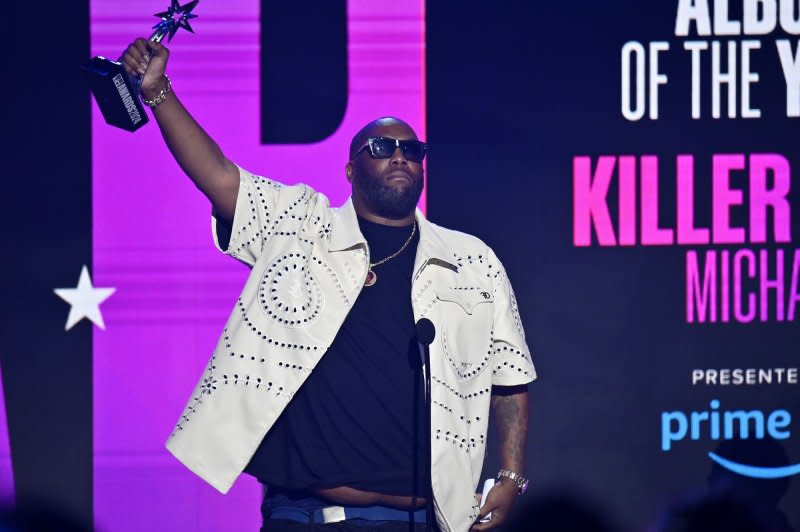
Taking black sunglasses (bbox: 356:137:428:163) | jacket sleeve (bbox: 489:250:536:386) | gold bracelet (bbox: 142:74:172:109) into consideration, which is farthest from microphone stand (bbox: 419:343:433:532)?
gold bracelet (bbox: 142:74:172:109)

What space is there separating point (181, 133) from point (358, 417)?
0.93m

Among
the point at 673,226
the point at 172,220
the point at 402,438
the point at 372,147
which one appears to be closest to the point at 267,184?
the point at 372,147

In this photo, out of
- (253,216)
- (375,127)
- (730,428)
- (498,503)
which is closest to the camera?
(253,216)

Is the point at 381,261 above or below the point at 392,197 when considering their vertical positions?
below

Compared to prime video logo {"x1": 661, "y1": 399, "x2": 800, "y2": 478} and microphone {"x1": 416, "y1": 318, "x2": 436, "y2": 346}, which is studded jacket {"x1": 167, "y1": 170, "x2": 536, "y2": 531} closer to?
microphone {"x1": 416, "y1": 318, "x2": 436, "y2": 346}

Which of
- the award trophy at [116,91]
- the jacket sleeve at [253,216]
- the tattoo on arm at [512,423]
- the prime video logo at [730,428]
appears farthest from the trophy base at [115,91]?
the prime video logo at [730,428]

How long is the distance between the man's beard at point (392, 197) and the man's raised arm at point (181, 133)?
0.45 meters

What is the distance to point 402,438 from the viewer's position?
304 cm

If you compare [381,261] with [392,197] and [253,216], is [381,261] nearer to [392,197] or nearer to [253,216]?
[392,197]

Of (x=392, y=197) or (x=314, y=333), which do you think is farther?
(x=392, y=197)

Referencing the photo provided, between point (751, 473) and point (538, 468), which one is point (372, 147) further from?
point (751, 473)

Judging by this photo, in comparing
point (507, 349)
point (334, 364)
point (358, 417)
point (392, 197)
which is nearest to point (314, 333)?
point (334, 364)

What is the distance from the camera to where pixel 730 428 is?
446 centimetres

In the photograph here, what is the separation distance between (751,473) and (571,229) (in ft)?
4.16
